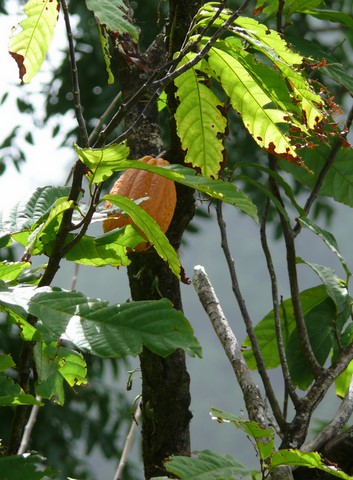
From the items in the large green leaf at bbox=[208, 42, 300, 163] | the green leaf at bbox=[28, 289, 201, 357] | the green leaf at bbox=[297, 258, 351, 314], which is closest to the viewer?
the green leaf at bbox=[28, 289, 201, 357]

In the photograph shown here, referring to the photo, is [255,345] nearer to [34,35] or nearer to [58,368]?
[58,368]

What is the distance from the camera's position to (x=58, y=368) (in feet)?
1.94

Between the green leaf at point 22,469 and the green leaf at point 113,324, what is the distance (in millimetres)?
93

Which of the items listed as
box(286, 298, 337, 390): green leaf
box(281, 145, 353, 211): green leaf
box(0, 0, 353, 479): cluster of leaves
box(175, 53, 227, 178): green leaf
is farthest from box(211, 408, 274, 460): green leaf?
box(281, 145, 353, 211): green leaf

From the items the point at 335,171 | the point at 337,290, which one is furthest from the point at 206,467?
the point at 335,171

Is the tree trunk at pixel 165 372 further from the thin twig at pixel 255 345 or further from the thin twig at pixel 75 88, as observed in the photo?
the thin twig at pixel 75 88

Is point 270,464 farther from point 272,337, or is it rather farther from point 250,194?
point 250,194

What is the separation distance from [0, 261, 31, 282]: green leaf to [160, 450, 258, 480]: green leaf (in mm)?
164

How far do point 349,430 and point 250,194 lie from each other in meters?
2.14

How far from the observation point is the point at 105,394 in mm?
3053

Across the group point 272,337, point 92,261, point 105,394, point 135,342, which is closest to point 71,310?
point 135,342

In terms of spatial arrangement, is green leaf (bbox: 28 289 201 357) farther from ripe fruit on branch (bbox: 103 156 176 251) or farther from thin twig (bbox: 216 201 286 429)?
thin twig (bbox: 216 201 286 429)

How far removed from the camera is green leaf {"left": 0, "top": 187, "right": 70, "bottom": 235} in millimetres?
628

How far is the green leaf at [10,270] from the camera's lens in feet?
1.86
